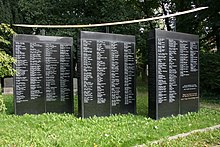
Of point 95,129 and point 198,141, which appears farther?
point 95,129

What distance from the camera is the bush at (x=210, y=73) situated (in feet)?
37.3

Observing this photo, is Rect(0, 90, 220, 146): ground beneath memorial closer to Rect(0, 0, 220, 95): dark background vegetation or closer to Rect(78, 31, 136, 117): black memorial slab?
Rect(78, 31, 136, 117): black memorial slab

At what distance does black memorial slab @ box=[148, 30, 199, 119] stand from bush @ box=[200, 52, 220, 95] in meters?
3.46

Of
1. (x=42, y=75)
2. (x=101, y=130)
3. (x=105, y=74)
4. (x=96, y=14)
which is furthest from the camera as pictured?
(x=96, y=14)

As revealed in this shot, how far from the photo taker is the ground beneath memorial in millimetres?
5172

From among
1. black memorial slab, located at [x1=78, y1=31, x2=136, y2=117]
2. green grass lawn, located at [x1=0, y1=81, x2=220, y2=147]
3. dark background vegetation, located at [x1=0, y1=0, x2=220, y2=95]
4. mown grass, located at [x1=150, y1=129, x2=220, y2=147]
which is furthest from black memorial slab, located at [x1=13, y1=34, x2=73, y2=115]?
dark background vegetation, located at [x1=0, y1=0, x2=220, y2=95]

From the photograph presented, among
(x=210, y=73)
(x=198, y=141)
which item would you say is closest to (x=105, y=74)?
(x=198, y=141)

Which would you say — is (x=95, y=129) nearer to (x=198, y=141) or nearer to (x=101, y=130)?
(x=101, y=130)

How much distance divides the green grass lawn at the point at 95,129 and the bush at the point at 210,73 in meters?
3.58

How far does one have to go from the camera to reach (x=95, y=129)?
6.13m

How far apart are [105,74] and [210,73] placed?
569cm

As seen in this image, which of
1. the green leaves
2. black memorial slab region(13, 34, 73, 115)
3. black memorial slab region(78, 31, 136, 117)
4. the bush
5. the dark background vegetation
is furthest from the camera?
the dark background vegetation

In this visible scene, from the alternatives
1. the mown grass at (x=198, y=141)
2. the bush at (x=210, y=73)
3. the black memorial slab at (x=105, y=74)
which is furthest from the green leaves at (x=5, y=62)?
the bush at (x=210, y=73)

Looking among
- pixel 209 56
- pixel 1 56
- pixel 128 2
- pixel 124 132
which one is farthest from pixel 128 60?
pixel 128 2
